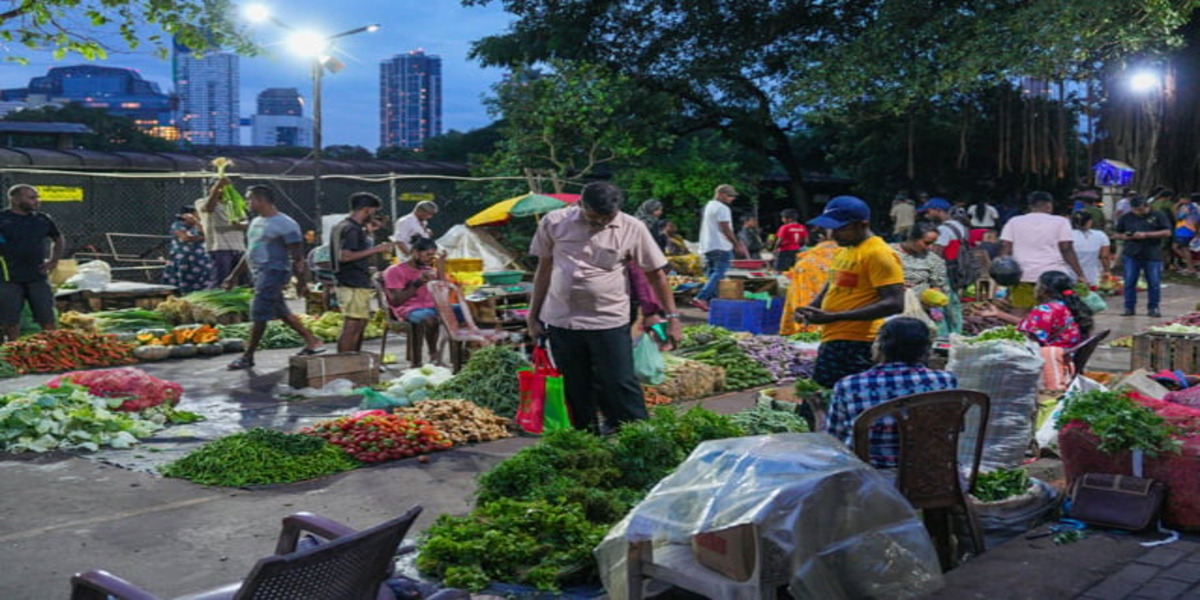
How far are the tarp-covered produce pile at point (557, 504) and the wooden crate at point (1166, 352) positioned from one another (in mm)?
5518

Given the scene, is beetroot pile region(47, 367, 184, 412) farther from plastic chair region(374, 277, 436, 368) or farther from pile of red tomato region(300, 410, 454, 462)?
plastic chair region(374, 277, 436, 368)

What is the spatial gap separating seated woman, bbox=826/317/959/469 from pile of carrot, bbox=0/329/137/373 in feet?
30.2

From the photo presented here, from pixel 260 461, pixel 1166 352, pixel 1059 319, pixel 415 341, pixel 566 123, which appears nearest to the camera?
pixel 260 461

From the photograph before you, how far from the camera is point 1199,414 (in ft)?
20.6

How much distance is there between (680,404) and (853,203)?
148 inches

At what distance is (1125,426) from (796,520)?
268 cm

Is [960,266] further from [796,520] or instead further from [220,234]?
[796,520]

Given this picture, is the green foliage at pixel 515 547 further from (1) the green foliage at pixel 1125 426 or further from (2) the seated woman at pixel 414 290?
(2) the seated woman at pixel 414 290

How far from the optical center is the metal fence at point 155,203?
24.9m

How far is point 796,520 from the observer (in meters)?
4.25

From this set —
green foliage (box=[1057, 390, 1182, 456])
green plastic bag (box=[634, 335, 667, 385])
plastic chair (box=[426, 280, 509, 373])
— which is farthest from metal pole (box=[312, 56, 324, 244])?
green foliage (box=[1057, 390, 1182, 456])

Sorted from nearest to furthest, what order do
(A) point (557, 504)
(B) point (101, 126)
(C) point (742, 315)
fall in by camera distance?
1. (A) point (557, 504)
2. (C) point (742, 315)
3. (B) point (101, 126)

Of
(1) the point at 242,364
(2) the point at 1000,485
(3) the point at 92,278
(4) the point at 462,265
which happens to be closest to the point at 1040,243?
(2) the point at 1000,485

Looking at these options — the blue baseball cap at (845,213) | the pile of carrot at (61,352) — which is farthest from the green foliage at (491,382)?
the pile of carrot at (61,352)
